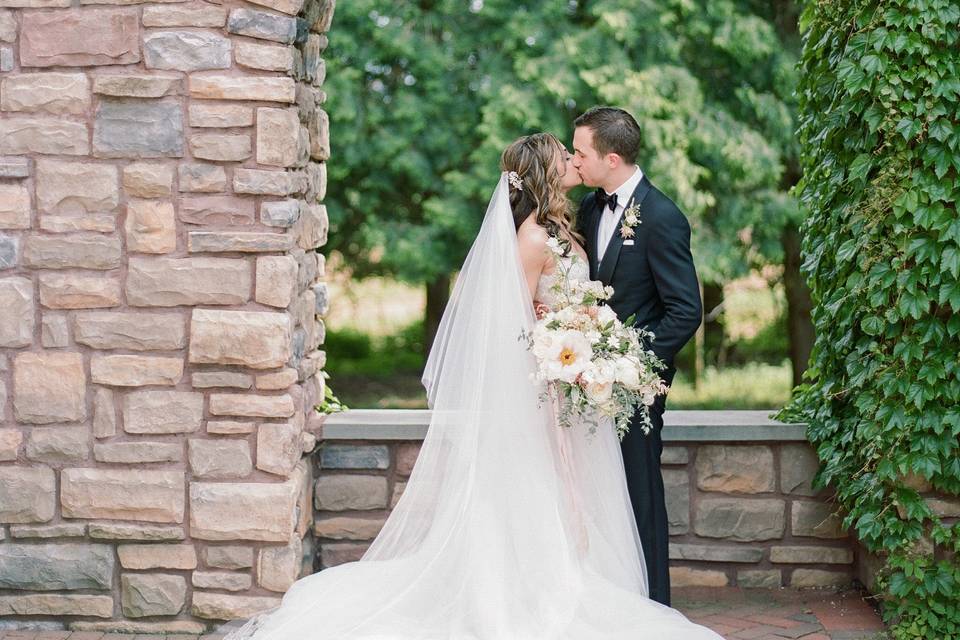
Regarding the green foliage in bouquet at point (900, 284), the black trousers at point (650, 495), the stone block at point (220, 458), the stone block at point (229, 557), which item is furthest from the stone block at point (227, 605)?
the green foliage in bouquet at point (900, 284)

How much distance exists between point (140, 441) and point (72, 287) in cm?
67

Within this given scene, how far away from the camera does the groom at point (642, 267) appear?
162 inches

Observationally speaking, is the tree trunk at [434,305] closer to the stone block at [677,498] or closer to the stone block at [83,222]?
the stone block at [677,498]

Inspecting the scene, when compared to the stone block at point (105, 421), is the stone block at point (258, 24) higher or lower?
higher

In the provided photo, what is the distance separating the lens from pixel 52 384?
4348 millimetres

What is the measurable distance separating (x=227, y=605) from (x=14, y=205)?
181 centimetres

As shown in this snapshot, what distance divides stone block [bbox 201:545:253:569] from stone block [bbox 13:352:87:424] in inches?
30.4

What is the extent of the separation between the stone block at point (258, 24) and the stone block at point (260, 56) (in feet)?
0.12

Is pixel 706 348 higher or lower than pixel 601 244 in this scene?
lower

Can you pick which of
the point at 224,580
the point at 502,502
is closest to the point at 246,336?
the point at 224,580

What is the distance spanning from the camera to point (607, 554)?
13.6 feet

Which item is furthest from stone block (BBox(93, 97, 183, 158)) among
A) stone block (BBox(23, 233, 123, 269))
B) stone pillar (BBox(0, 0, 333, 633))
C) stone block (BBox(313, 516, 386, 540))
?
stone block (BBox(313, 516, 386, 540))

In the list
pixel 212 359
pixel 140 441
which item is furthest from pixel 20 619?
pixel 212 359

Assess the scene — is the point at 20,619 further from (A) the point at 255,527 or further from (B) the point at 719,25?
(B) the point at 719,25
